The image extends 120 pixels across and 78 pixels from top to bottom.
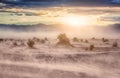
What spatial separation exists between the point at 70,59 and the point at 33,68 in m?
4.18

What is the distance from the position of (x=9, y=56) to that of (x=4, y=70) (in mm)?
6023

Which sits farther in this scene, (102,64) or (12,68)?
(102,64)

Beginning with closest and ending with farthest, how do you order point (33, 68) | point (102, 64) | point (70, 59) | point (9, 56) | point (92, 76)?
point (92, 76), point (33, 68), point (102, 64), point (70, 59), point (9, 56)

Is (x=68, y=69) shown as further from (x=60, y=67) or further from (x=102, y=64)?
(x=102, y=64)

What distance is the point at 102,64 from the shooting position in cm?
2105

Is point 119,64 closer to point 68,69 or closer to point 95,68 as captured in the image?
point 95,68

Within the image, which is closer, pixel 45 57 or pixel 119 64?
pixel 119 64

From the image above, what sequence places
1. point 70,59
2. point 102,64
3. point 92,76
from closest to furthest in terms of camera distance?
point 92,76 < point 102,64 < point 70,59

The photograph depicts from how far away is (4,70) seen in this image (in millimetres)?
18953

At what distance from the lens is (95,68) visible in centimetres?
1948

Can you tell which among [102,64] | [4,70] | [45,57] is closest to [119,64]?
[102,64]

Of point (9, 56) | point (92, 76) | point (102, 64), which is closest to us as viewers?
point (92, 76)

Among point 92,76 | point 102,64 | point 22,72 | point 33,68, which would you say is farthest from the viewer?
point 102,64

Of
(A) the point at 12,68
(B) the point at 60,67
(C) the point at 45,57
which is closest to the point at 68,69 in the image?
(B) the point at 60,67
